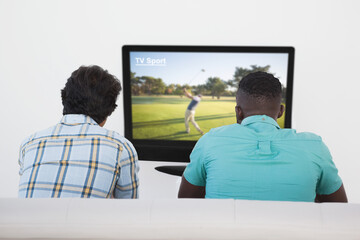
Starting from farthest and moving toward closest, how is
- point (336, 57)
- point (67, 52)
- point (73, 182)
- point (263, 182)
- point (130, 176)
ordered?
point (67, 52), point (336, 57), point (130, 176), point (73, 182), point (263, 182)

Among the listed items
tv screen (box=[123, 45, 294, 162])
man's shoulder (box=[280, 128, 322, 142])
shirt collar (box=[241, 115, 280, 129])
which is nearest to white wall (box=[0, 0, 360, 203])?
tv screen (box=[123, 45, 294, 162])

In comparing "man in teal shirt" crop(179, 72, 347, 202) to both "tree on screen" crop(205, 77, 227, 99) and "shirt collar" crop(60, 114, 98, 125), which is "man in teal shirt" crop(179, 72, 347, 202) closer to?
"shirt collar" crop(60, 114, 98, 125)

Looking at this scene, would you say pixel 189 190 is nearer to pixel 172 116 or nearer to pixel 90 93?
pixel 90 93

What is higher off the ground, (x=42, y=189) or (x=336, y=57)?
(x=336, y=57)

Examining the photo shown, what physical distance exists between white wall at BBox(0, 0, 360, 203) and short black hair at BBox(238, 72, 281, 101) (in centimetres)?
121

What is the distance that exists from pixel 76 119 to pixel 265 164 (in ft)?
2.47

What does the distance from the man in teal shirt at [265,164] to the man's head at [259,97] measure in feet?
0.33

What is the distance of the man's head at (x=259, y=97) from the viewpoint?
1.55 metres

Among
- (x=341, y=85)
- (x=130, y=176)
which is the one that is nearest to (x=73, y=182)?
(x=130, y=176)

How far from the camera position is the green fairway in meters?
2.50

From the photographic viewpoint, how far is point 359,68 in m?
2.72

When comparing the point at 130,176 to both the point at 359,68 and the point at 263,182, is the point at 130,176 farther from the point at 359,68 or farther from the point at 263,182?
the point at 359,68

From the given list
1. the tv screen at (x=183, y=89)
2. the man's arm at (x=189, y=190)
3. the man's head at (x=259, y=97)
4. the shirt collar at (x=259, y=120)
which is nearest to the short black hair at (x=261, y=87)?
the man's head at (x=259, y=97)

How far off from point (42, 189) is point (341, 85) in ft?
6.97
